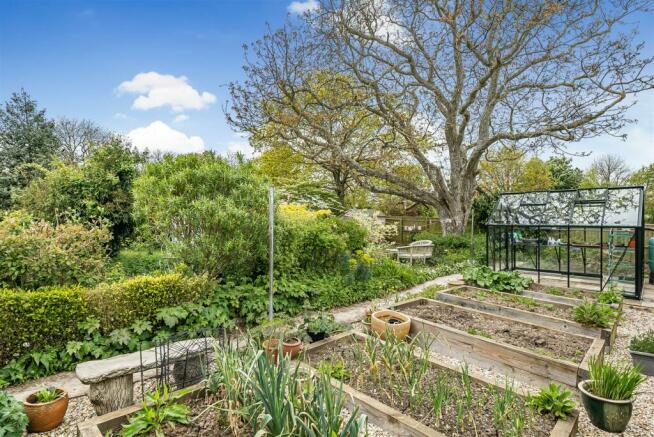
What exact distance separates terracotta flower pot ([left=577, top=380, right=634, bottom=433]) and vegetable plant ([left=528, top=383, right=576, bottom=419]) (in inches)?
4.6

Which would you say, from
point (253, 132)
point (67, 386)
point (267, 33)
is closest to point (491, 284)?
point (67, 386)

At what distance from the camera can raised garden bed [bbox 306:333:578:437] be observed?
2223 millimetres

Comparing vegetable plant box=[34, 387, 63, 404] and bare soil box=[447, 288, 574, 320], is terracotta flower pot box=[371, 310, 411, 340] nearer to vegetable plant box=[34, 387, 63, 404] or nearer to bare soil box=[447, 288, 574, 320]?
bare soil box=[447, 288, 574, 320]

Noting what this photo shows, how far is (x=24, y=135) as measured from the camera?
17.0 metres

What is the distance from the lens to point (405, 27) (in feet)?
37.5

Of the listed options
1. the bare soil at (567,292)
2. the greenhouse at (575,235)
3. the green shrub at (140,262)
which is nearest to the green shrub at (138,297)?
the green shrub at (140,262)

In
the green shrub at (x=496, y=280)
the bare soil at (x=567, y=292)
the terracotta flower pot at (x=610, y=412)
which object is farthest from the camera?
the green shrub at (x=496, y=280)

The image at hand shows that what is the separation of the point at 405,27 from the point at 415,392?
1177 centimetres

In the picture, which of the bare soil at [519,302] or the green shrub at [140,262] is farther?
the green shrub at [140,262]

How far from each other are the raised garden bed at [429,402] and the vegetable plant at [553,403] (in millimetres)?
46

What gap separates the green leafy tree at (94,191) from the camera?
24.4 feet

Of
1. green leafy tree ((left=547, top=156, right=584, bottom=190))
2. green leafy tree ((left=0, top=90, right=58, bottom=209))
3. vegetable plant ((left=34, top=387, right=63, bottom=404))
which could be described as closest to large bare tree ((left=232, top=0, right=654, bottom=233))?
vegetable plant ((left=34, top=387, right=63, bottom=404))

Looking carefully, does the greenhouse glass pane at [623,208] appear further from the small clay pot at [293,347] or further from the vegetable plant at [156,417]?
the vegetable plant at [156,417]

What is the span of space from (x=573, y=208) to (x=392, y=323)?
5.24 m
